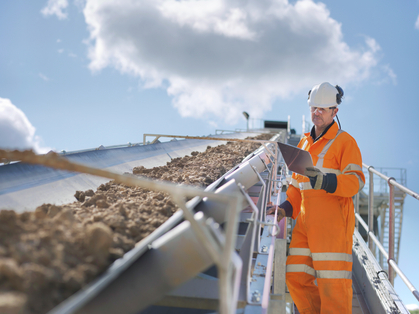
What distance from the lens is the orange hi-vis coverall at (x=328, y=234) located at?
240cm

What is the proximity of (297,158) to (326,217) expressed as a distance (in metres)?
0.54

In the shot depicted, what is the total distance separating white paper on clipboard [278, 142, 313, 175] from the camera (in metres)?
2.40

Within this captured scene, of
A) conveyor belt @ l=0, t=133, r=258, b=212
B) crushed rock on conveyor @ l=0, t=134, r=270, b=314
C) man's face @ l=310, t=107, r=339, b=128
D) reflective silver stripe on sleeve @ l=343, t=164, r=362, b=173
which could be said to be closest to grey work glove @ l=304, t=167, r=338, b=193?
reflective silver stripe on sleeve @ l=343, t=164, r=362, b=173

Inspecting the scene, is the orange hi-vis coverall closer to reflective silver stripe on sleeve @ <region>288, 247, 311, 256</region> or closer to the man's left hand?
reflective silver stripe on sleeve @ <region>288, 247, 311, 256</region>

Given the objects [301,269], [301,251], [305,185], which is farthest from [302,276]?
[305,185]

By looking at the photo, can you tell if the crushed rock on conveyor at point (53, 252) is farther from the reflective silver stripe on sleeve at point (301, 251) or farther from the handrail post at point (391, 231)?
the handrail post at point (391, 231)

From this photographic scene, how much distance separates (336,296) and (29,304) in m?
2.18

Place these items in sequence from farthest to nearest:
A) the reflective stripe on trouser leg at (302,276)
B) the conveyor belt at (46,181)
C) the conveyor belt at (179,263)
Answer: the reflective stripe on trouser leg at (302,276), the conveyor belt at (46,181), the conveyor belt at (179,263)

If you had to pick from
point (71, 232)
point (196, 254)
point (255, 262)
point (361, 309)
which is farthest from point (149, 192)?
point (361, 309)

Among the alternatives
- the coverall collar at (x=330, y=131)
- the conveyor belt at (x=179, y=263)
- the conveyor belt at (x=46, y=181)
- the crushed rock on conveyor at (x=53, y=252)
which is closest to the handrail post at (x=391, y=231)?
the conveyor belt at (x=179, y=263)

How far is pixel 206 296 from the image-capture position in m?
1.57

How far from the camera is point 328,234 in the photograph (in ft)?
8.13

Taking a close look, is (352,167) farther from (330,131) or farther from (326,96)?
(326,96)

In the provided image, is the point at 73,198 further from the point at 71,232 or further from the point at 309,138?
the point at 309,138
